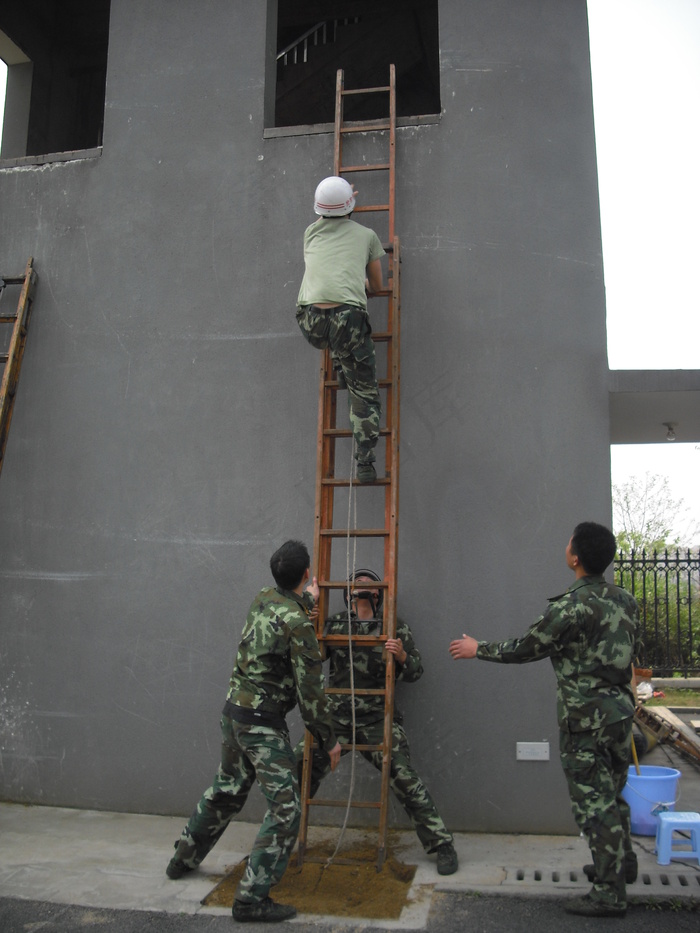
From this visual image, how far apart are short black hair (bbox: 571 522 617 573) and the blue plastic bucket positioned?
4.68ft

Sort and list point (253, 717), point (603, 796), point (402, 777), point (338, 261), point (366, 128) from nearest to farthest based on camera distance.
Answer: point (603, 796) < point (253, 717) < point (402, 777) < point (338, 261) < point (366, 128)

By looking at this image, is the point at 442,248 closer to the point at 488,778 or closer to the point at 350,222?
the point at 350,222

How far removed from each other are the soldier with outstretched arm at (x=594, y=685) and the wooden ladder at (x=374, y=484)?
0.66 m

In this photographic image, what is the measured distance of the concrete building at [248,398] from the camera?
5.00 metres

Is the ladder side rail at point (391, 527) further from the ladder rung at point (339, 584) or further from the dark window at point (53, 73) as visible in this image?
the dark window at point (53, 73)

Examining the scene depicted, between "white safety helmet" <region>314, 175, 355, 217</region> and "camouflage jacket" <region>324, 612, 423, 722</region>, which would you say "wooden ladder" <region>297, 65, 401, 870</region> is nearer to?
"camouflage jacket" <region>324, 612, 423, 722</region>

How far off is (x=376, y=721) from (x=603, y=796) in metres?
1.26

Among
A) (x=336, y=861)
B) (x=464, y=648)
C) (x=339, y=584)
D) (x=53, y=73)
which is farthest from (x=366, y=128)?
(x=336, y=861)

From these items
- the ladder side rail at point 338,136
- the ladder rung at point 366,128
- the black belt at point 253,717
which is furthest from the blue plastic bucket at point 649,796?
the ladder rung at point 366,128

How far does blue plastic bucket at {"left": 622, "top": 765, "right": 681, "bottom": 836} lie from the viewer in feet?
14.8

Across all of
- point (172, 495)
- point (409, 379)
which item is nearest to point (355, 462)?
point (409, 379)

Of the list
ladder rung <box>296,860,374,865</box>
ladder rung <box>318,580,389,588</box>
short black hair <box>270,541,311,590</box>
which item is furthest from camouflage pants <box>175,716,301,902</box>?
ladder rung <box>318,580,389,588</box>

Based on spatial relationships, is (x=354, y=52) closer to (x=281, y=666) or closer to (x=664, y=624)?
(x=281, y=666)

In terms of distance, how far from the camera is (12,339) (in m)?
5.73
